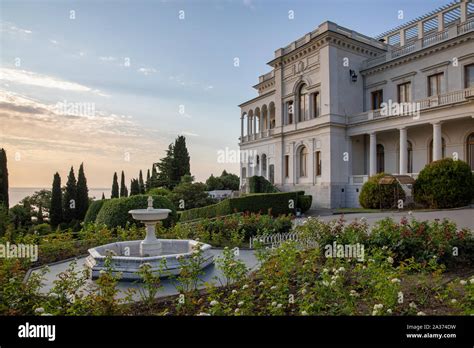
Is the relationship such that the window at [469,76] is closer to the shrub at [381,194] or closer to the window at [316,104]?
the shrub at [381,194]

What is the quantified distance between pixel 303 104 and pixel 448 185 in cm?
1385

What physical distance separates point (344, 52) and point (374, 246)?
21421mm

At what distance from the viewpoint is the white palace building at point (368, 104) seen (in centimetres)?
1902

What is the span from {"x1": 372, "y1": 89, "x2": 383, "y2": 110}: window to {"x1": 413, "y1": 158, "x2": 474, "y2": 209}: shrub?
9.27 metres

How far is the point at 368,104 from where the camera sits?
80.5 ft

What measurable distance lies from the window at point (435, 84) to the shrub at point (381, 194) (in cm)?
793

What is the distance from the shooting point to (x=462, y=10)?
20.9 metres

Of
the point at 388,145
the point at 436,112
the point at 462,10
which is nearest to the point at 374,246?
the point at 436,112

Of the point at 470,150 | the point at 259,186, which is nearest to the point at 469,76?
the point at 470,150

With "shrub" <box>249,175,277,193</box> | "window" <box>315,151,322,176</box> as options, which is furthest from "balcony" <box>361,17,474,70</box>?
"shrub" <box>249,175,277,193</box>

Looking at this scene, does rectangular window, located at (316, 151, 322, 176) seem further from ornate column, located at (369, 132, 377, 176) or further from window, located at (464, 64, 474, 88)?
window, located at (464, 64, 474, 88)

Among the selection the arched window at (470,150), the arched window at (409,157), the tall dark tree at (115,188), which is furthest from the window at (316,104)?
the tall dark tree at (115,188)

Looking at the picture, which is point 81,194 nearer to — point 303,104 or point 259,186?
point 259,186
